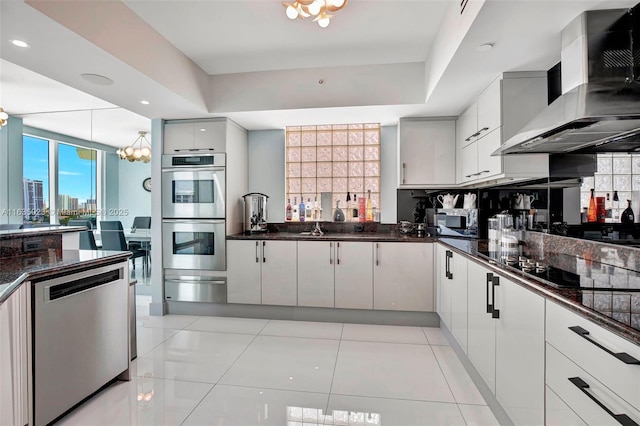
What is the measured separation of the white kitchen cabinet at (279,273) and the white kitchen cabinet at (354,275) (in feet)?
1.54

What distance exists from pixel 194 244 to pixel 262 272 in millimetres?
864

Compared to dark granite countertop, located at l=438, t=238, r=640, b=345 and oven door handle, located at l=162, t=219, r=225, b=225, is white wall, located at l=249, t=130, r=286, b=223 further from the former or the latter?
dark granite countertop, located at l=438, t=238, r=640, b=345

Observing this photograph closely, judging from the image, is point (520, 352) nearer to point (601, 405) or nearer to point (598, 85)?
point (601, 405)

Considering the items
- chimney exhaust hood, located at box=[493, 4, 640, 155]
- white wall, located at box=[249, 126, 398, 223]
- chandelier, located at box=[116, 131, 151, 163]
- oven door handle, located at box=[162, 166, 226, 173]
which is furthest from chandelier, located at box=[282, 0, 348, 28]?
chandelier, located at box=[116, 131, 151, 163]

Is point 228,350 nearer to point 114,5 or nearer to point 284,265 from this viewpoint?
point 284,265

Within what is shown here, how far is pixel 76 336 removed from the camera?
176cm

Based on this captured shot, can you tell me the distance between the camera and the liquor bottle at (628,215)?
1.63m

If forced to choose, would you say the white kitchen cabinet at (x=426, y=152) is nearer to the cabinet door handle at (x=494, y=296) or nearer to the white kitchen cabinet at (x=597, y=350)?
the cabinet door handle at (x=494, y=296)

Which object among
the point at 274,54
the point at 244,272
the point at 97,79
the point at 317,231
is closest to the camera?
the point at 97,79

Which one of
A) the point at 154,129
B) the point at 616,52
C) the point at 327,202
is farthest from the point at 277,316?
the point at 616,52

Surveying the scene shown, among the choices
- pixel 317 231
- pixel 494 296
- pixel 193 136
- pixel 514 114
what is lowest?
pixel 494 296

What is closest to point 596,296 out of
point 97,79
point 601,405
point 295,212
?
point 601,405

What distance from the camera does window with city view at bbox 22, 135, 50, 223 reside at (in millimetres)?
4801

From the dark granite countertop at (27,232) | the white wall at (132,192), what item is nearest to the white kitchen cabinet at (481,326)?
the dark granite countertop at (27,232)
